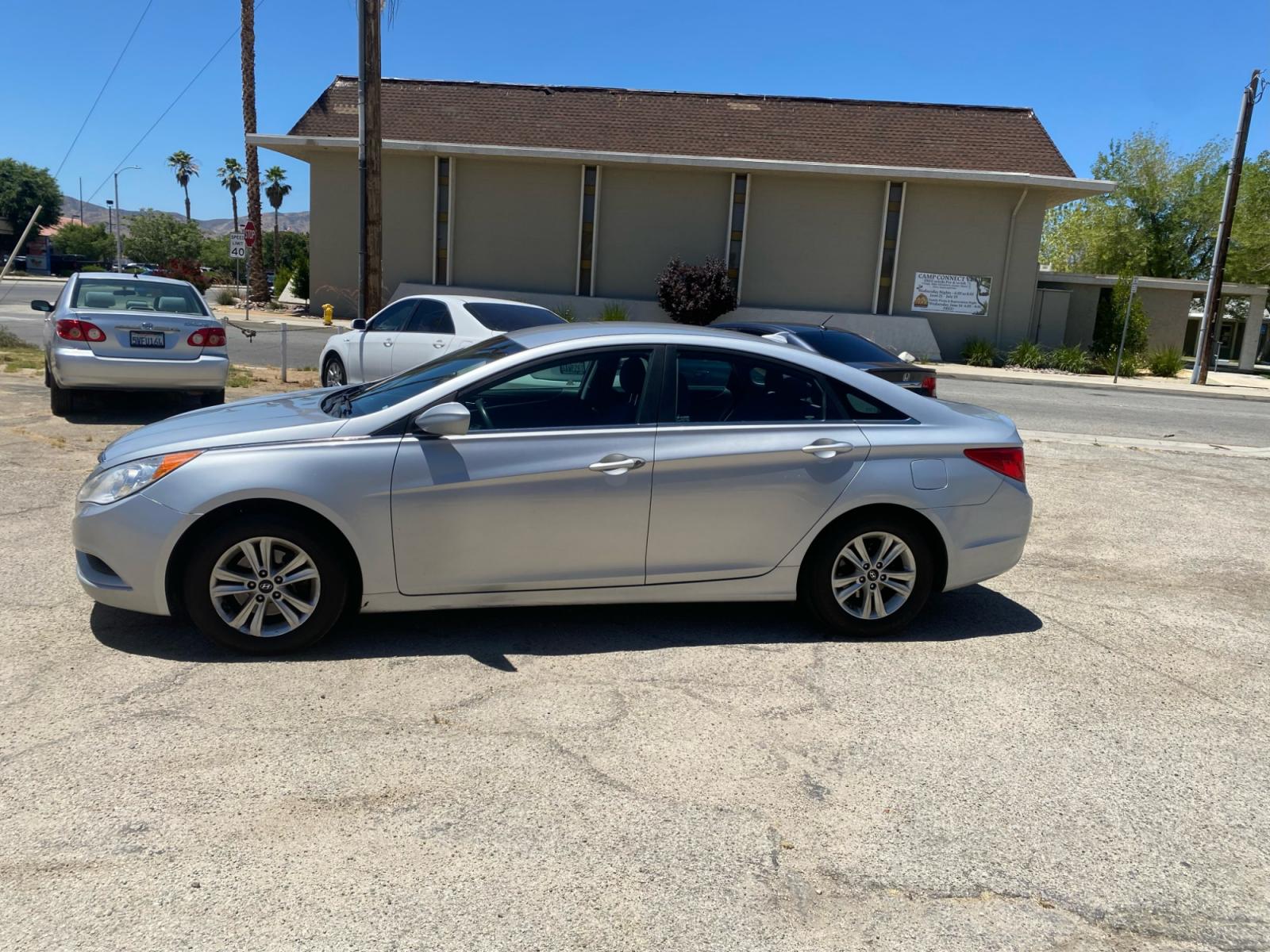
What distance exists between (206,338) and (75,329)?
1.19 meters

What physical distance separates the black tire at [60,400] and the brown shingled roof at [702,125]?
20310mm

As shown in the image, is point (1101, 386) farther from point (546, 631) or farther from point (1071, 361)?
point (546, 631)

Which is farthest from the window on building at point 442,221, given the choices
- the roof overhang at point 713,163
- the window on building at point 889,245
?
the window on building at point 889,245

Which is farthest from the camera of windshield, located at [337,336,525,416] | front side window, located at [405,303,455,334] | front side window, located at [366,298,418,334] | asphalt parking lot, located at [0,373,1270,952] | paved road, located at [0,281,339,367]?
paved road, located at [0,281,339,367]

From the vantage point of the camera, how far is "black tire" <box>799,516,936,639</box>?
16.8 feet

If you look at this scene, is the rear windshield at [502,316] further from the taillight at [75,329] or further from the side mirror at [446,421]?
the side mirror at [446,421]

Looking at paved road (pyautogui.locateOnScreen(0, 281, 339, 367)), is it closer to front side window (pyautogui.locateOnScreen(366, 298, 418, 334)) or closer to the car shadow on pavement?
front side window (pyautogui.locateOnScreen(366, 298, 418, 334))

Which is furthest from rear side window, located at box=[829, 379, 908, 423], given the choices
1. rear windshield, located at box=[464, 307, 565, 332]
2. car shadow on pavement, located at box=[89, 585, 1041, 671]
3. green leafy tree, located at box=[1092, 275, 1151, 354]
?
green leafy tree, located at box=[1092, 275, 1151, 354]

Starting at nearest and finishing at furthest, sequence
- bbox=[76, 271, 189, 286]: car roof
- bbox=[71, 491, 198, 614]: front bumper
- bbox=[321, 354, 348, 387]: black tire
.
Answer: bbox=[71, 491, 198, 614]: front bumper, bbox=[76, 271, 189, 286]: car roof, bbox=[321, 354, 348, 387]: black tire

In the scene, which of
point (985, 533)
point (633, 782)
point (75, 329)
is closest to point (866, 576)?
point (985, 533)

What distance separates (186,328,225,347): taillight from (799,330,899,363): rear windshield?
6.22 metres

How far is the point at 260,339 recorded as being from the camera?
23.1m

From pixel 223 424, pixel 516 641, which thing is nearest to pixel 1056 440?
pixel 516 641

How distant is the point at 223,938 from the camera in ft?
8.98
